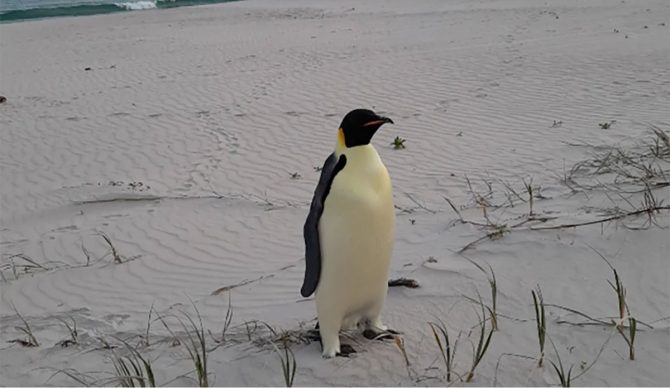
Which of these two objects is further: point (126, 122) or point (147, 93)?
point (147, 93)

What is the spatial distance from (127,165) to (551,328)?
19.7ft

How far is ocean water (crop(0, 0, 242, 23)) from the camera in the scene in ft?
103

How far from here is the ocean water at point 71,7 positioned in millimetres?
31406

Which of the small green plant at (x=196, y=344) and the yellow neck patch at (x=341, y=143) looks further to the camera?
the yellow neck patch at (x=341, y=143)

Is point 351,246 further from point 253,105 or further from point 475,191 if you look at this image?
Result: point 253,105

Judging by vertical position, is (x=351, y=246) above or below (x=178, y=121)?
above

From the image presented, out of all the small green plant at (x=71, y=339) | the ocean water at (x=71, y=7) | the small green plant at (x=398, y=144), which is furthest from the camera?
the ocean water at (x=71, y=7)

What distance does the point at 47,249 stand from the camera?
19.2 ft

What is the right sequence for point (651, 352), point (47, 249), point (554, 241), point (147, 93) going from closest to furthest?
point (651, 352)
point (554, 241)
point (47, 249)
point (147, 93)

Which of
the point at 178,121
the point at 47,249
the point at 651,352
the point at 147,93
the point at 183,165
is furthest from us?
the point at 147,93

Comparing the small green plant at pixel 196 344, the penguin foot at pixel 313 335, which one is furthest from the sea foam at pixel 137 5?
the penguin foot at pixel 313 335

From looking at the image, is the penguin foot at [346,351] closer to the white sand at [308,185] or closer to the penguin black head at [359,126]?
the white sand at [308,185]

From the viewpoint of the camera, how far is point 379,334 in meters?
3.42

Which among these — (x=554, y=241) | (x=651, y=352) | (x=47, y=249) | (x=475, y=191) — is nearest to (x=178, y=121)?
(x=47, y=249)
